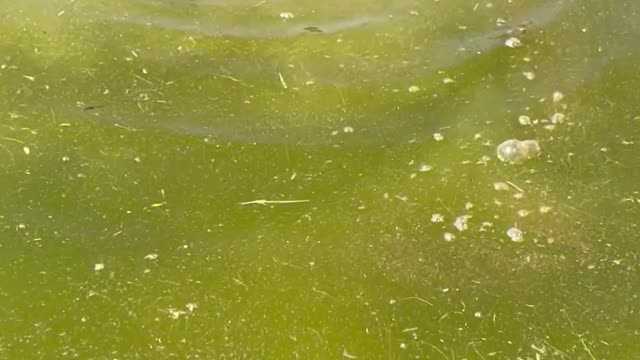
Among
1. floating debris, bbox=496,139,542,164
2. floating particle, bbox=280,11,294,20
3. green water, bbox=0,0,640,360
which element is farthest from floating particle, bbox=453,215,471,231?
floating particle, bbox=280,11,294,20

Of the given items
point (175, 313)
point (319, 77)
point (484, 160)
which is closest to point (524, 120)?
point (484, 160)

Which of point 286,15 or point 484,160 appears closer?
point 484,160

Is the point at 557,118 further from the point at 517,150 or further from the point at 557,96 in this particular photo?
the point at 517,150

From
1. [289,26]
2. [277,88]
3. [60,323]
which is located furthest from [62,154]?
[289,26]

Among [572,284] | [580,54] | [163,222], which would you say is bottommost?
[572,284]

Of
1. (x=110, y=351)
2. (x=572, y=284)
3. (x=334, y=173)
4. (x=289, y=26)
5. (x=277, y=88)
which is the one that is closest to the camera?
(x=110, y=351)

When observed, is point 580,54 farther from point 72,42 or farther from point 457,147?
point 72,42
